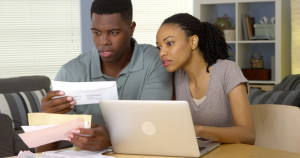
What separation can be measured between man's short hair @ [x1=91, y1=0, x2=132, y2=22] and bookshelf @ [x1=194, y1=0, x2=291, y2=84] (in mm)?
3043

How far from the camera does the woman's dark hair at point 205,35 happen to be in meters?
2.16

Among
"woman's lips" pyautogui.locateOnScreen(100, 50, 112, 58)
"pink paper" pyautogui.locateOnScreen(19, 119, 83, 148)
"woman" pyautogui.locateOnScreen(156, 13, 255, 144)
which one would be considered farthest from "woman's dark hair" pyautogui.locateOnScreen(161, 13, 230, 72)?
"pink paper" pyautogui.locateOnScreen(19, 119, 83, 148)

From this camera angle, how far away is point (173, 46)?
208 centimetres

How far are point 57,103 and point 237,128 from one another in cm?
68

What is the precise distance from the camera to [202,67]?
2170mm

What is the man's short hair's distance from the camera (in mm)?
2117

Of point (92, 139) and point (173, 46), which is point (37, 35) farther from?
point (92, 139)

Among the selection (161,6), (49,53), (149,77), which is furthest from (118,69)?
(161,6)

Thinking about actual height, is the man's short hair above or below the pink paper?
above

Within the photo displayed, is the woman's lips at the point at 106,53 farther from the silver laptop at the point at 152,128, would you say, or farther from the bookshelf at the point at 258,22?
the bookshelf at the point at 258,22

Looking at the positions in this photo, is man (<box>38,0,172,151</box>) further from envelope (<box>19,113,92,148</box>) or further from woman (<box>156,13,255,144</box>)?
envelope (<box>19,113,92,148</box>)

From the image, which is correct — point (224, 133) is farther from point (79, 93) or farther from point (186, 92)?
point (79, 93)

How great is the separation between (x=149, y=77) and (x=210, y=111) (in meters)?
0.31

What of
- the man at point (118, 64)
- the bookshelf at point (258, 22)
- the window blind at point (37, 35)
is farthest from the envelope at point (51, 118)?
the bookshelf at point (258, 22)
